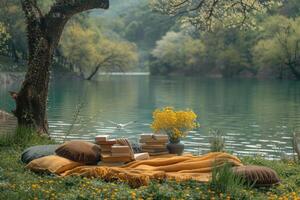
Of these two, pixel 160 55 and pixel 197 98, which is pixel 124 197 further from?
pixel 160 55

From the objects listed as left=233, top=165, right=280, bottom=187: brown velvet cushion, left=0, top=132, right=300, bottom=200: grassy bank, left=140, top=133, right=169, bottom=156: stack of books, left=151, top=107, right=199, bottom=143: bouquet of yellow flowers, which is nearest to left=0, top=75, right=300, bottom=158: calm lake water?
left=151, top=107, right=199, bottom=143: bouquet of yellow flowers

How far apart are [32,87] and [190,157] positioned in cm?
555

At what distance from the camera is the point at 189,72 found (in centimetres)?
10994

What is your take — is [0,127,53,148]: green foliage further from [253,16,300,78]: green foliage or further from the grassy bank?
[253,16,300,78]: green foliage

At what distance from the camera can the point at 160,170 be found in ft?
31.9

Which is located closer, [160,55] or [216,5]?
[216,5]

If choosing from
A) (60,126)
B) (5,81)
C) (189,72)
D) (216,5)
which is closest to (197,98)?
(60,126)

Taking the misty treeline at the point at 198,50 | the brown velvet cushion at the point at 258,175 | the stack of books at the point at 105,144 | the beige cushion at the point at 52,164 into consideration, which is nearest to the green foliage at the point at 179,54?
the misty treeline at the point at 198,50

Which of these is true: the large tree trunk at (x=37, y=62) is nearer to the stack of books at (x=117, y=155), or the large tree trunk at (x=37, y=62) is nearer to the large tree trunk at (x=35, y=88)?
the large tree trunk at (x=35, y=88)

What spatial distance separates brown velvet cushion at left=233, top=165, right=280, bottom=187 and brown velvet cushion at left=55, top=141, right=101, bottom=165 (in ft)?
8.43

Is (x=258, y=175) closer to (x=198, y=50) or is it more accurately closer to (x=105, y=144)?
(x=105, y=144)

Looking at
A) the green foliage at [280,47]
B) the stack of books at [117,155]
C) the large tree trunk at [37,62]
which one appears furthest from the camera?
the green foliage at [280,47]

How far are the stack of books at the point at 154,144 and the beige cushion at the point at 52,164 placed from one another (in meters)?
1.74

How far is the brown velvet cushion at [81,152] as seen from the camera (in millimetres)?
10125
